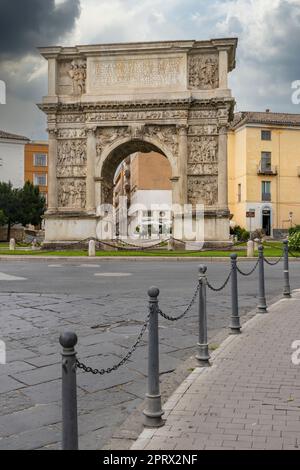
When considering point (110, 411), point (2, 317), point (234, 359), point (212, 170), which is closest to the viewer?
point (110, 411)

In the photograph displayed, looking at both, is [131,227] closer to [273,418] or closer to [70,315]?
[70,315]

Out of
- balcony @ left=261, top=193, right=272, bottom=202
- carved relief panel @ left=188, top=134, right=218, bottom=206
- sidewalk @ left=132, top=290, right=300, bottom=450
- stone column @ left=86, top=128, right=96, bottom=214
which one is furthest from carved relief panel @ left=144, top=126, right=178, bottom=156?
balcony @ left=261, top=193, right=272, bottom=202

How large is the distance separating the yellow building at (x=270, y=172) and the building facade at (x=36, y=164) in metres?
25.3

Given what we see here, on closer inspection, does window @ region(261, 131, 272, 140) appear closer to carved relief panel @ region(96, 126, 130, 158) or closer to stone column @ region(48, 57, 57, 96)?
carved relief panel @ region(96, 126, 130, 158)

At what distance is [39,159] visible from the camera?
66.8m

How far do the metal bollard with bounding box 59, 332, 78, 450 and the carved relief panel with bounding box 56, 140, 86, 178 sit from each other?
27.7 metres

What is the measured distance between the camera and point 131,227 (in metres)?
68.4

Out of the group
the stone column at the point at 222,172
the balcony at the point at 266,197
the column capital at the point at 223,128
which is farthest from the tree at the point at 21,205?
the column capital at the point at 223,128

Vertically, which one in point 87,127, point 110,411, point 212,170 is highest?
point 87,127

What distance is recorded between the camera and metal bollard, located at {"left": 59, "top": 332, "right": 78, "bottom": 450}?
9.00 feet

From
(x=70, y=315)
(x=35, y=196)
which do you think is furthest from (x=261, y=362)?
(x=35, y=196)

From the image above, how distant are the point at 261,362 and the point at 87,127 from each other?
2551cm

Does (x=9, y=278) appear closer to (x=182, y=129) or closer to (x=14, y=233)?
(x=182, y=129)
